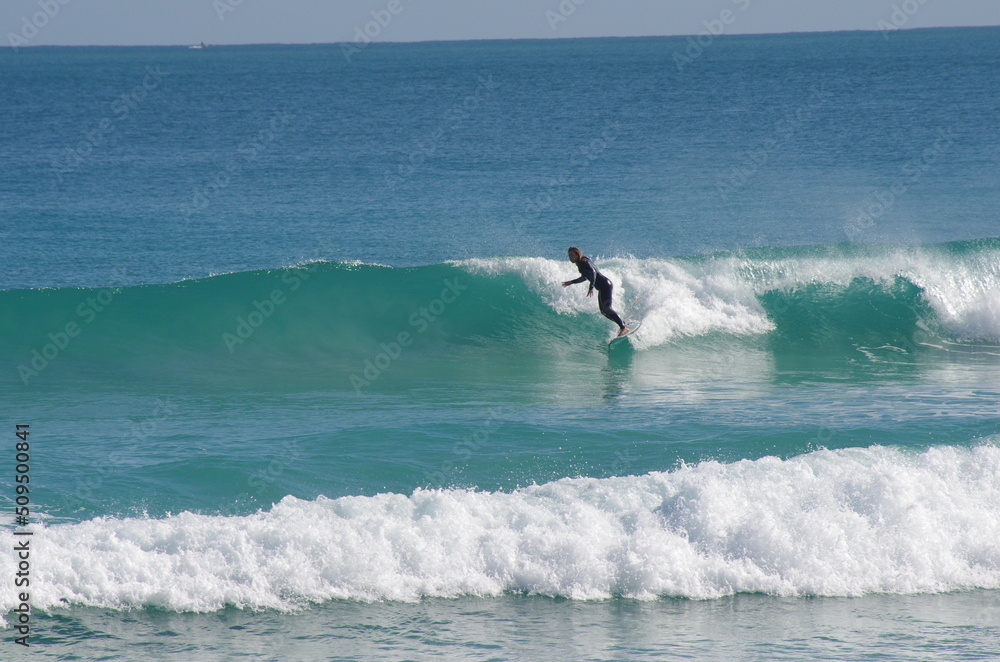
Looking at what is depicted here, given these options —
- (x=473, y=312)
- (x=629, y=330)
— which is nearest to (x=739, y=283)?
(x=629, y=330)

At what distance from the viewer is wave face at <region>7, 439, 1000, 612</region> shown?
6.65m

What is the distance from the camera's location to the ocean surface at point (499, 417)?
6.48 m

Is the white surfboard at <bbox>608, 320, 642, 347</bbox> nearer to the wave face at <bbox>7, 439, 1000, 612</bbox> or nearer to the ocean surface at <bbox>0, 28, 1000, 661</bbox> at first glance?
the ocean surface at <bbox>0, 28, 1000, 661</bbox>


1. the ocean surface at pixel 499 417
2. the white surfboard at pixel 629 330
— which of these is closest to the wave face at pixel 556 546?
the ocean surface at pixel 499 417

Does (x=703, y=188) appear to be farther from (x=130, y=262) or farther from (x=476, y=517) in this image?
(x=476, y=517)

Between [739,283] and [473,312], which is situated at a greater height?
[739,283]

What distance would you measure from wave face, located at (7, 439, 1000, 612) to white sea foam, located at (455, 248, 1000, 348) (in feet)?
20.9

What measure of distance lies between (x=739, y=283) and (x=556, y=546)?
9.51 meters

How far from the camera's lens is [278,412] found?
10.5 m

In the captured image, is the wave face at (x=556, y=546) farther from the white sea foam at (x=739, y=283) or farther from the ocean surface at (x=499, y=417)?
the white sea foam at (x=739, y=283)

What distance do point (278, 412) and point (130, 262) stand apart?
9939 millimetres

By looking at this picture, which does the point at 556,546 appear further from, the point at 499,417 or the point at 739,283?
the point at 739,283

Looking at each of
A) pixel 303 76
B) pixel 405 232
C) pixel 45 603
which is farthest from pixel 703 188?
pixel 303 76

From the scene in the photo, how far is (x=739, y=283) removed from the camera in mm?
15578
